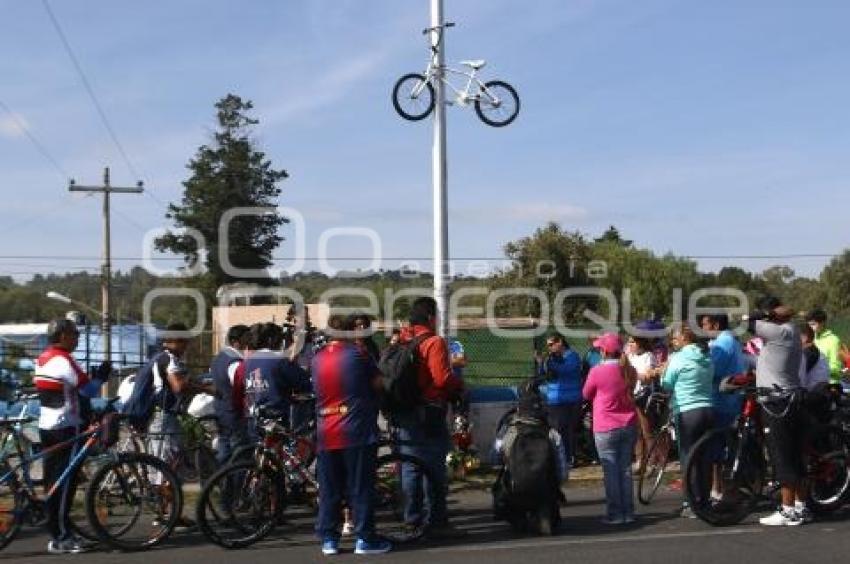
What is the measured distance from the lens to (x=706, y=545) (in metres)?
8.16

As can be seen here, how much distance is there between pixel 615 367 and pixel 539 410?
A: 0.82m

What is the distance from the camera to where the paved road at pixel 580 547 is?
7.80 meters

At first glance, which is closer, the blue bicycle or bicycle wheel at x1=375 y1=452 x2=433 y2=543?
the blue bicycle

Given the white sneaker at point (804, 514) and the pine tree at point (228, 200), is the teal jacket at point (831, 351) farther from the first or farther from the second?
the pine tree at point (228, 200)

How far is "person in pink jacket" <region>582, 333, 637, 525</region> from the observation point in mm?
9164

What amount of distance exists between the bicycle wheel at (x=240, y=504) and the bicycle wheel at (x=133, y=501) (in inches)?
15.1

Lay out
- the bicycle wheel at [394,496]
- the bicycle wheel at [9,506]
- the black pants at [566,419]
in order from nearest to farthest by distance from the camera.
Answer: the bicycle wheel at [9,506], the bicycle wheel at [394,496], the black pants at [566,419]

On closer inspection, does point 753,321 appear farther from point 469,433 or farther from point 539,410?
point 469,433

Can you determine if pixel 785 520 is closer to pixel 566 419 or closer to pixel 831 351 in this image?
pixel 566 419

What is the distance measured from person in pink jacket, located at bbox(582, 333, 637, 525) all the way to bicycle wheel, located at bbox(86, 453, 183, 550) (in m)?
3.78

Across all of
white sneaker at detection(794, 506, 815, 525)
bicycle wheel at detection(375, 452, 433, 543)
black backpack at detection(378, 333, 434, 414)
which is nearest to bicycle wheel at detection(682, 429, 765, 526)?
white sneaker at detection(794, 506, 815, 525)

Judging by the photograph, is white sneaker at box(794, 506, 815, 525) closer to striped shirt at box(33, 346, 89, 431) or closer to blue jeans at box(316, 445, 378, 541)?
blue jeans at box(316, 445, 378, 541)

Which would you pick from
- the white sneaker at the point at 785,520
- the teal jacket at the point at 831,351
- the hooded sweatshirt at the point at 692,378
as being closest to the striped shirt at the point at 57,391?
the hooded sweatshirt at the point at 692,378

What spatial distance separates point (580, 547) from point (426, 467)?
1441 mm
